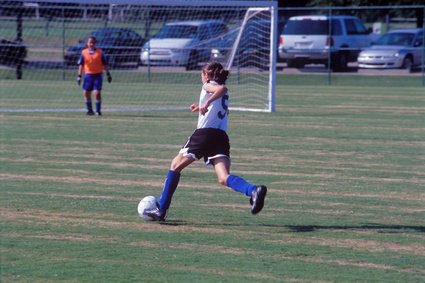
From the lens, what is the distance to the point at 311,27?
99.8 ft

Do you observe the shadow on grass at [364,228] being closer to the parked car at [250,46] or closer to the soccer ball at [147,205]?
the soccer ball at [147,205]

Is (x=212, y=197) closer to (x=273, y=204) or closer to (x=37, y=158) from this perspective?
(x=273, y=204)

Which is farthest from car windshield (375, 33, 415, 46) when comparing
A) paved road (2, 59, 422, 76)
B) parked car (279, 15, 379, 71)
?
paved road (2, 59, 422, 76)

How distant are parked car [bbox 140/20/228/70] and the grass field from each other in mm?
9220

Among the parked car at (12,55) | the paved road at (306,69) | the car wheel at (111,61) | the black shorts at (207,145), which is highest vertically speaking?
the parked car at (12,55)

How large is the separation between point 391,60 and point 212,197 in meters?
23.2

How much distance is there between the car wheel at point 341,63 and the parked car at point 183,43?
285 inches

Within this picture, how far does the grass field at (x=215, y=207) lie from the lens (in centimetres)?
532

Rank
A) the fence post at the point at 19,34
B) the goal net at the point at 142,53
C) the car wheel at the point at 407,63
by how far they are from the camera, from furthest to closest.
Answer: the car wheel at the point at 407,63
the fence post at the point at 19,34
the goal net at the point at 142,53

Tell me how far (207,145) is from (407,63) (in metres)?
25.1

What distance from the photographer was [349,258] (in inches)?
220

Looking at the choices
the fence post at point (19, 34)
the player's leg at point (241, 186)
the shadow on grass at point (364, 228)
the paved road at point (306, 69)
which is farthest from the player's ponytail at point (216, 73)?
the fence post at point (19, 34)

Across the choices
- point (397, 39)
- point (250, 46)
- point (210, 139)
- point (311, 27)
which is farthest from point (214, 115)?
point (397, 39)

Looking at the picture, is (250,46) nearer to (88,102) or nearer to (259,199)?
(88,102)
